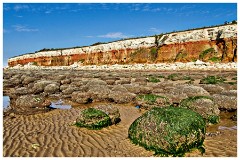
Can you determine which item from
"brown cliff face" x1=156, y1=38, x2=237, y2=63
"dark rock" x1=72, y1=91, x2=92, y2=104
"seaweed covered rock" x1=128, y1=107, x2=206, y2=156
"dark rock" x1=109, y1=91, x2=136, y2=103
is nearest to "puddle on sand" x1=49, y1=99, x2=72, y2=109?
"dark rock" x1=72, y1=91, x2=92, y2=104

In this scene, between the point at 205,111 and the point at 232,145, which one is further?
the point at 205,111

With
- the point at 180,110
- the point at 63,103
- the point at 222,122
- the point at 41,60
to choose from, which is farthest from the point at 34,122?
the point at 41,60

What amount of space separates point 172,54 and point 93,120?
63940 mm

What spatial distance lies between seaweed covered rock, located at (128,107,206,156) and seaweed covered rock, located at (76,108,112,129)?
8.35 ft

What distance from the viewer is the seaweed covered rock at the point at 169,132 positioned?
8.82 m

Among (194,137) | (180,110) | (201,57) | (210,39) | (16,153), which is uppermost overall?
(210,39)

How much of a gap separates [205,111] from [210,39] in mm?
57393

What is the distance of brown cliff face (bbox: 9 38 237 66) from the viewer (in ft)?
205

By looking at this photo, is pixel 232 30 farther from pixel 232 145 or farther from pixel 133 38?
pixel 232 145

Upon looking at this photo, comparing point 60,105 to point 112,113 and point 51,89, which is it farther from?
point 51,89

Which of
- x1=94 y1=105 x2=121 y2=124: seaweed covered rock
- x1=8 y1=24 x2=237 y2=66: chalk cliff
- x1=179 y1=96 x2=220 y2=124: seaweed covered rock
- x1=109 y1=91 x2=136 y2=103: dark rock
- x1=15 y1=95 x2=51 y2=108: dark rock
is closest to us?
x1=94 y1=105 x2=121 y2=124: seaweed covered rock

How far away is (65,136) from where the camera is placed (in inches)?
436

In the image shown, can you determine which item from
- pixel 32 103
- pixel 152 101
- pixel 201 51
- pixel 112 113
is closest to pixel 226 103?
pixel 152 101

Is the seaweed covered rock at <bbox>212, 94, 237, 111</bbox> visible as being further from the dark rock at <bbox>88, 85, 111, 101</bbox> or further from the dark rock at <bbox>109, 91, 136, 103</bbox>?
the dark rock at <bbox>88, 85, 111, 101</bbox>
